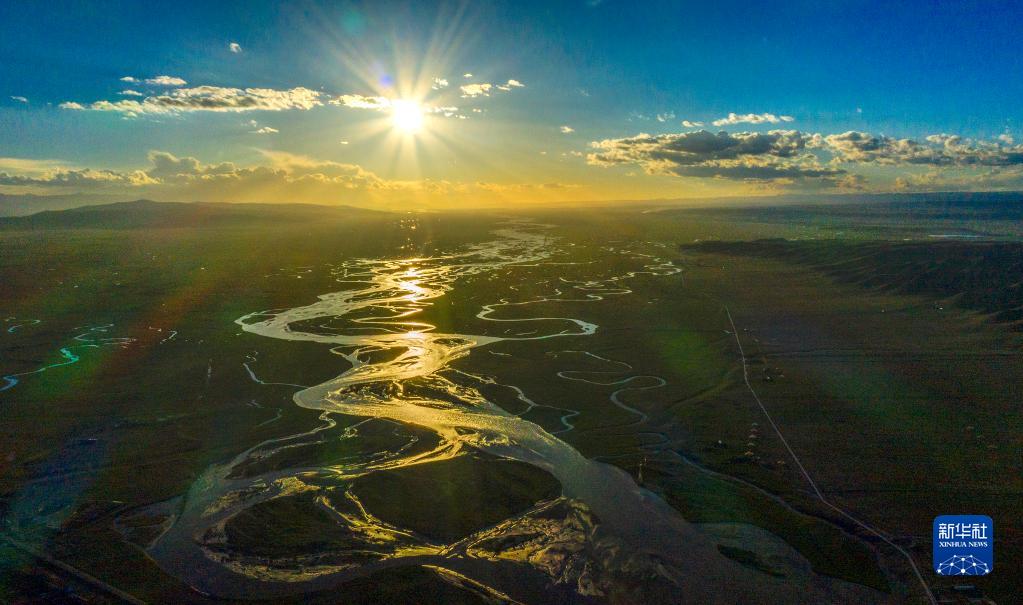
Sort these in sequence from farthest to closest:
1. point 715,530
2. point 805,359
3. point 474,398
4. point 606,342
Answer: point 606,342
point 805,359
point 474,398
point 715,530

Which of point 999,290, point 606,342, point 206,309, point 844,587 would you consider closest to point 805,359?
point 606,342

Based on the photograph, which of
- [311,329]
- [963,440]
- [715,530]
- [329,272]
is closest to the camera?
[715,530]

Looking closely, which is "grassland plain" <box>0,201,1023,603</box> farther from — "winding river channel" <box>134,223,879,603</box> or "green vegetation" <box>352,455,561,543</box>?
"winding river channel" <box>134,223,879,603</box>

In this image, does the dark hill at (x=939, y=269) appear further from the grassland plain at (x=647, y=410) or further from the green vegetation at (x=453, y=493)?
the green vegetation at (x=453, y=493)

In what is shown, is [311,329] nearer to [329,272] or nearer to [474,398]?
[474,398]

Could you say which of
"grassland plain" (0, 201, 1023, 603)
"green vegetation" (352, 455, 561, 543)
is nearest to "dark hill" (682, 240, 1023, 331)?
"grassland plain" (0, 201, 1023, 603)

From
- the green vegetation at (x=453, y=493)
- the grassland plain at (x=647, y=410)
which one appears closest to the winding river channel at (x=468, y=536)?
the green vegetation at (x=453, y=493)
